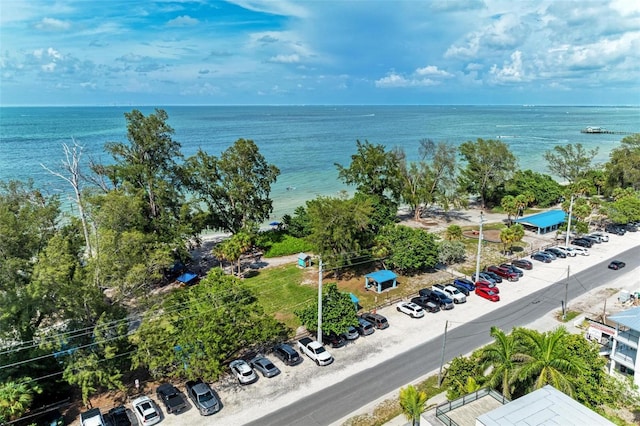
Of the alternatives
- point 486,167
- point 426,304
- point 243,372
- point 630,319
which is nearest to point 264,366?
point 243,372

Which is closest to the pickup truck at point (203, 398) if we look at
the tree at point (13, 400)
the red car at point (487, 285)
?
the tree at point (13, 400)

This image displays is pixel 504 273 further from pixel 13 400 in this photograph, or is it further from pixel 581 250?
pixel 13 400

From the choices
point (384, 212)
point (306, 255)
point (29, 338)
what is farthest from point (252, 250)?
point (29, 338)

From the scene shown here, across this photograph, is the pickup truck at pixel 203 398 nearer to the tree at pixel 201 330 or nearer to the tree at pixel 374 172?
the tree at pixel 201 330

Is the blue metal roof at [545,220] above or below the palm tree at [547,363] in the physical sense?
below

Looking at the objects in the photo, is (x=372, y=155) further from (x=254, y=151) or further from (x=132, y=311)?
(x=132, y=311)

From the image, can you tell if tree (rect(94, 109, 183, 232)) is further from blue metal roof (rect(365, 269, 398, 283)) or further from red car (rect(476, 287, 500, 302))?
red car (rect(476, 287, 500, 302))

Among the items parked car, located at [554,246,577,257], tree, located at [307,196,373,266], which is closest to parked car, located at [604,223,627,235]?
parked car, located at [554,246,577,257]
